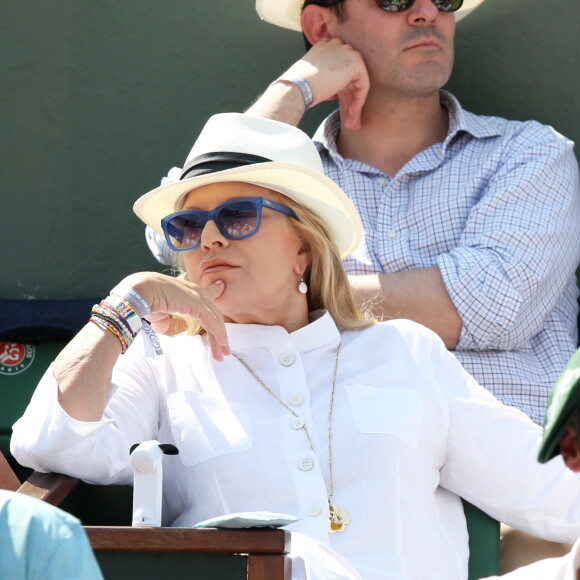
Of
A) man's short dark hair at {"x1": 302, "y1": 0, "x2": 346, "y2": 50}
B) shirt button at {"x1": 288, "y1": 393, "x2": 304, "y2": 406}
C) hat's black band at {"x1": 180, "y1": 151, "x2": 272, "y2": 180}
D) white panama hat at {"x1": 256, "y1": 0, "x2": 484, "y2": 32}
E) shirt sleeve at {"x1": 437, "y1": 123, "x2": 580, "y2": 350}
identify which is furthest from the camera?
white panama hat at {"x1": 256, "y1": 0, "x2": 484, "y2": 32}

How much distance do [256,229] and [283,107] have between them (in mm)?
993

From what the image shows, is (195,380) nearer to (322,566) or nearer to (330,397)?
(330,397)

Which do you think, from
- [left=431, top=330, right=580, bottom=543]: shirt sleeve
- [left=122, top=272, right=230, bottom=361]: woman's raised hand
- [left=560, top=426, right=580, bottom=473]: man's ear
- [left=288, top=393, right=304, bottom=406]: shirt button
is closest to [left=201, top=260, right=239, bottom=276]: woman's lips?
[left=122, top=272, right=230, bottom=361]: woman's raised hand

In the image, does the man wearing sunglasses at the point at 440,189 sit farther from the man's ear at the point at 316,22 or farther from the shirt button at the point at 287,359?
the shirt button at the point at 287,359

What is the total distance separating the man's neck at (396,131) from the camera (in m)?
4.39

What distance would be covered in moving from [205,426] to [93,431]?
32cm

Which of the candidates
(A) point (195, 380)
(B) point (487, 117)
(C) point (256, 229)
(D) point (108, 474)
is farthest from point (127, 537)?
(B) point (487, 117)

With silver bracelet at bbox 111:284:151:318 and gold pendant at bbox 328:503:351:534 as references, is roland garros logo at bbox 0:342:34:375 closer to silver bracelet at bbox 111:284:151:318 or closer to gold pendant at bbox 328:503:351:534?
silver bracelet at bbox 111:284:151:318

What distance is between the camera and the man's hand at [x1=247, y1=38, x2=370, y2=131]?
4.19 m

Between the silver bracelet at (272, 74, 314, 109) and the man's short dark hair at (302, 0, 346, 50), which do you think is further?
the man's short dark hair at (302, 0, 346, 50)

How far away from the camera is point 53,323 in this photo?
434 centimetres

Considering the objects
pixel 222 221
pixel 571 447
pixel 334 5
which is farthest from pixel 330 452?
pixel 334 5

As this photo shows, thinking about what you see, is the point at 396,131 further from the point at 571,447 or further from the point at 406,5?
the point at 571,447

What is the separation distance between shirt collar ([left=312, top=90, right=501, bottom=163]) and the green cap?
2.82 metres
